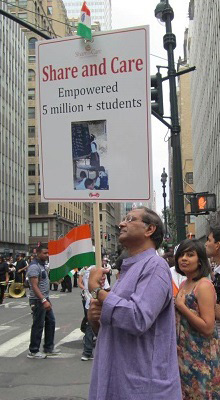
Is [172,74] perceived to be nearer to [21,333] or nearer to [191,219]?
[21,333]

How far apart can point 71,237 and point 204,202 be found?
6440mm

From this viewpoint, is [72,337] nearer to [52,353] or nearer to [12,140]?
[52,353]

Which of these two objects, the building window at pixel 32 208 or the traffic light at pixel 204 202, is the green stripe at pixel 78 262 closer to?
the traffic light at pixel 204 202

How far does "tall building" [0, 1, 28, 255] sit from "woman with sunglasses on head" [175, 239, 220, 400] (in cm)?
5705

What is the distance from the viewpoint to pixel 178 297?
3.69 m

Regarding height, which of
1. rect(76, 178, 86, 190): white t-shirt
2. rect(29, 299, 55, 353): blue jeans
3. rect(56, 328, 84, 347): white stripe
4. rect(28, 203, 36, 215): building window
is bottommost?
rect(56, 328, 84, 347): white stripe

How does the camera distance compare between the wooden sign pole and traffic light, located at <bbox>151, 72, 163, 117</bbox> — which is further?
traffic light, located at <bbox>151, 72, 163, 117</bbox>

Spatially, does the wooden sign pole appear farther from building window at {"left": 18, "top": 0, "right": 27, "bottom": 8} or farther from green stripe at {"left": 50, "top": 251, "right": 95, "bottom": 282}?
building window at {"left": 18, "top": 0, "right": 27, "bottom": 8}

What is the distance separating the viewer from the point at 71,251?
516 centimetres

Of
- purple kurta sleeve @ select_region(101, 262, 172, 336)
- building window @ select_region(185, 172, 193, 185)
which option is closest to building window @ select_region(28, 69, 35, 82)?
building window @ select_region(185, 172, 193, 185)

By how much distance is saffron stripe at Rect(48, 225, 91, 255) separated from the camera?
4906mm

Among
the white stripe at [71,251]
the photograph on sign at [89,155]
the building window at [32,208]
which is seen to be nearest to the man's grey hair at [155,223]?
the photograph on sign at [89,155]

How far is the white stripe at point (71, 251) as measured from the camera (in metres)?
4.86

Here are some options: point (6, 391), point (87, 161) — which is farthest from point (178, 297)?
point (6, 391)
